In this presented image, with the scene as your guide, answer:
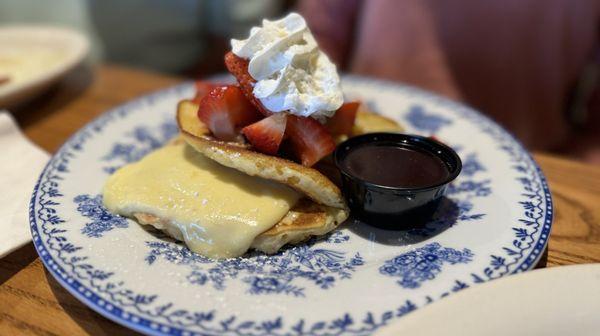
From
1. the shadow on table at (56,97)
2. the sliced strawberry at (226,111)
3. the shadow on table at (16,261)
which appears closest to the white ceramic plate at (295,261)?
the shadow on table at (16,261)

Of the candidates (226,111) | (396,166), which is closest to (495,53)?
(396,166)

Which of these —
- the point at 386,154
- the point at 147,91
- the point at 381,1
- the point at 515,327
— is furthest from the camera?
the point at 381,1

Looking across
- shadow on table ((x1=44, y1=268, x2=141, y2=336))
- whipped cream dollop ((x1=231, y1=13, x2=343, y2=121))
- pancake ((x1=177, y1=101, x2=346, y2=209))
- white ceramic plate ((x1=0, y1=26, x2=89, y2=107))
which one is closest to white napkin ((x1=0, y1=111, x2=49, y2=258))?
shadow on table ((x1=44, y1=268, x2=141, y2=336))

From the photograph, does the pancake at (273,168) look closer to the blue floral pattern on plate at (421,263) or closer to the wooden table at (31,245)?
the blue floral pattern on plate at (421,263)

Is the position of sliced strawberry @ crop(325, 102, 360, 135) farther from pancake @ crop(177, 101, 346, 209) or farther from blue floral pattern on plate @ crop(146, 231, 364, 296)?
blue floral pattern on plate @ crop(146, 231, 364, 296)

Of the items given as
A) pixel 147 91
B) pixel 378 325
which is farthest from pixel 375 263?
pixel 147 91

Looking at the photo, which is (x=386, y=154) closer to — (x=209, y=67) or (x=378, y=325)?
(x=378, y=325)

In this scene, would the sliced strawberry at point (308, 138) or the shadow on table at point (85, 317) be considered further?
the sliced strawberry at point (308, 138)
